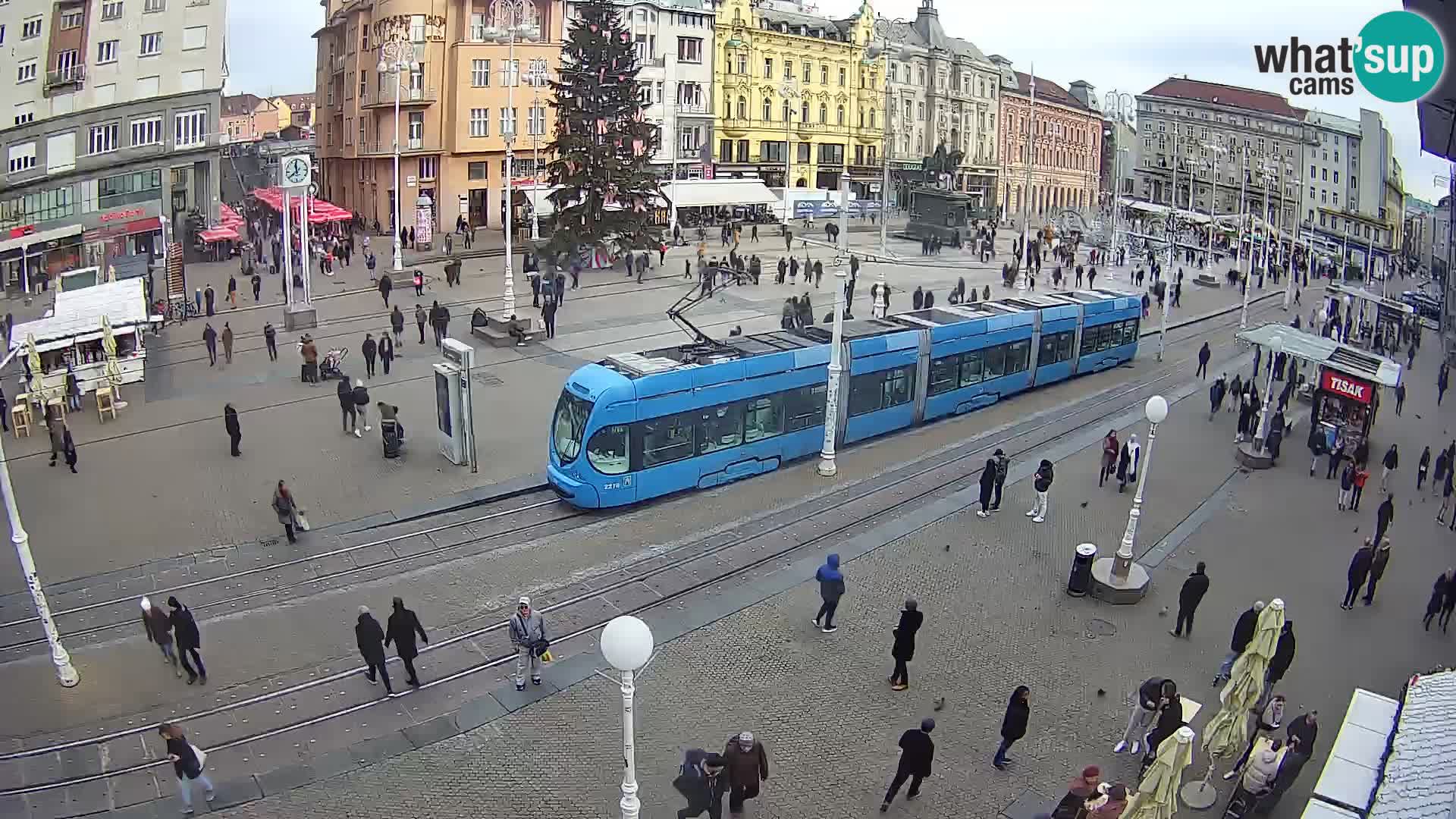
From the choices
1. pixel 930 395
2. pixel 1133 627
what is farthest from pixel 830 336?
pixel 1133 627

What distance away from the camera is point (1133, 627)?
16062 mm

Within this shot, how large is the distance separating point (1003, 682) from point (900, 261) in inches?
1654

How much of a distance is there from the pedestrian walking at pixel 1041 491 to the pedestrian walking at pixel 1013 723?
315 inches

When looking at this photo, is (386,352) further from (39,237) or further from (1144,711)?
(1144,711)

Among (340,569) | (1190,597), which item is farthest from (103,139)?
(1190,597)

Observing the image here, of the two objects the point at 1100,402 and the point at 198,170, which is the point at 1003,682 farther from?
the point at 198,170

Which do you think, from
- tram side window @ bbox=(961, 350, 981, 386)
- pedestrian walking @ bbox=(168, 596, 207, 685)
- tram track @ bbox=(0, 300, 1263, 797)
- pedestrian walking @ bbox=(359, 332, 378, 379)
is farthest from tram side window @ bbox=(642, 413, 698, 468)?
pedestrian walking @ bbox=(359, 332, 378, 379)

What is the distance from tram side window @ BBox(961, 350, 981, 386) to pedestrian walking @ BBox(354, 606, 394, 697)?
16.2m

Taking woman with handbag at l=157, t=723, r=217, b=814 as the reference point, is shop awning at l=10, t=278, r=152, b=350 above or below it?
above

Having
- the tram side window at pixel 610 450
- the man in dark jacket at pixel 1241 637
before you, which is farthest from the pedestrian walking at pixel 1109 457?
the tram side window at pixel 610 450

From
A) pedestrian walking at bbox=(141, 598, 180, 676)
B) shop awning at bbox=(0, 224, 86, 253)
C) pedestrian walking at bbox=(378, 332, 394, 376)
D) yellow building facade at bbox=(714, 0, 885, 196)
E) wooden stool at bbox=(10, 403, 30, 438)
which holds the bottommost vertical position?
pedestrian walking at bbox=(141, 598, 180, 676)

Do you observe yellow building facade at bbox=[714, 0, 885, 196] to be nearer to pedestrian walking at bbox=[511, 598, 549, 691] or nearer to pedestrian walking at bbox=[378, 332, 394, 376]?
pedestrian walking at bbox=[378, 332, 394, 376]

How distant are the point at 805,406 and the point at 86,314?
16876mm

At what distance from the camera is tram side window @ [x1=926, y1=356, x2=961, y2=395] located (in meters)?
25.5
